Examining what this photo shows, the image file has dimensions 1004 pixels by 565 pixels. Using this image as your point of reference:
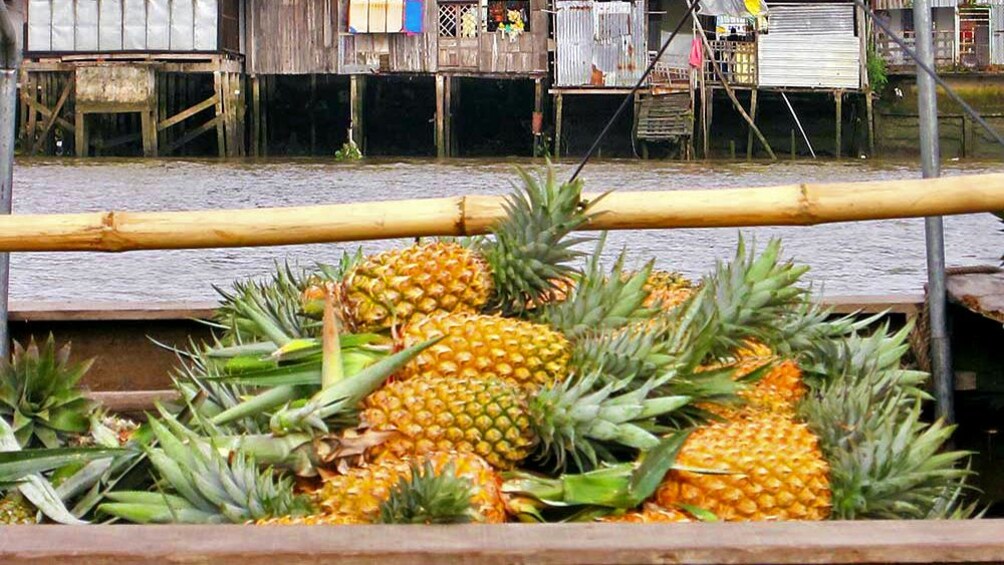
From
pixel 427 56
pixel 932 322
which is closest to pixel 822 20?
pixel 427 56

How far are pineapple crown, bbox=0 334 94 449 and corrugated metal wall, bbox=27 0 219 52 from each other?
24.5 meters

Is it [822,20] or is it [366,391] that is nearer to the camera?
[366,391]

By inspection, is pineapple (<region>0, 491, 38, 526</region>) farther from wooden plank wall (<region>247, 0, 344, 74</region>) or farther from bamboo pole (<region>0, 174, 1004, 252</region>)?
wooden plank wall (<region>247, 0, 344, 74</region>)

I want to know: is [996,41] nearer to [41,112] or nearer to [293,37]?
[293,37]

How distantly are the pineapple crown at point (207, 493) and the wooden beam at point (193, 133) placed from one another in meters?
24.6

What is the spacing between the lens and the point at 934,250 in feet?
11.7

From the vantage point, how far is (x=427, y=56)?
2698 centimetres

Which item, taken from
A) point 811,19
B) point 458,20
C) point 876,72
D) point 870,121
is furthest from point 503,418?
point 811,19

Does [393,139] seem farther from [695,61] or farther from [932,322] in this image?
[932,322]

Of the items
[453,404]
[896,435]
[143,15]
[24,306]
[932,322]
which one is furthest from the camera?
[143,15]

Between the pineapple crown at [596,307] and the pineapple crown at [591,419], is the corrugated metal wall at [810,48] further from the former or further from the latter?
the pineapple crown at [591,419]

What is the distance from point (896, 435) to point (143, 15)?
25.5 m

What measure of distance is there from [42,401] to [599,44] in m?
24.7

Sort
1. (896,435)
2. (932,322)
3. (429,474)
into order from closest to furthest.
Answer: (429,474) < (896,435) < (932,322)
